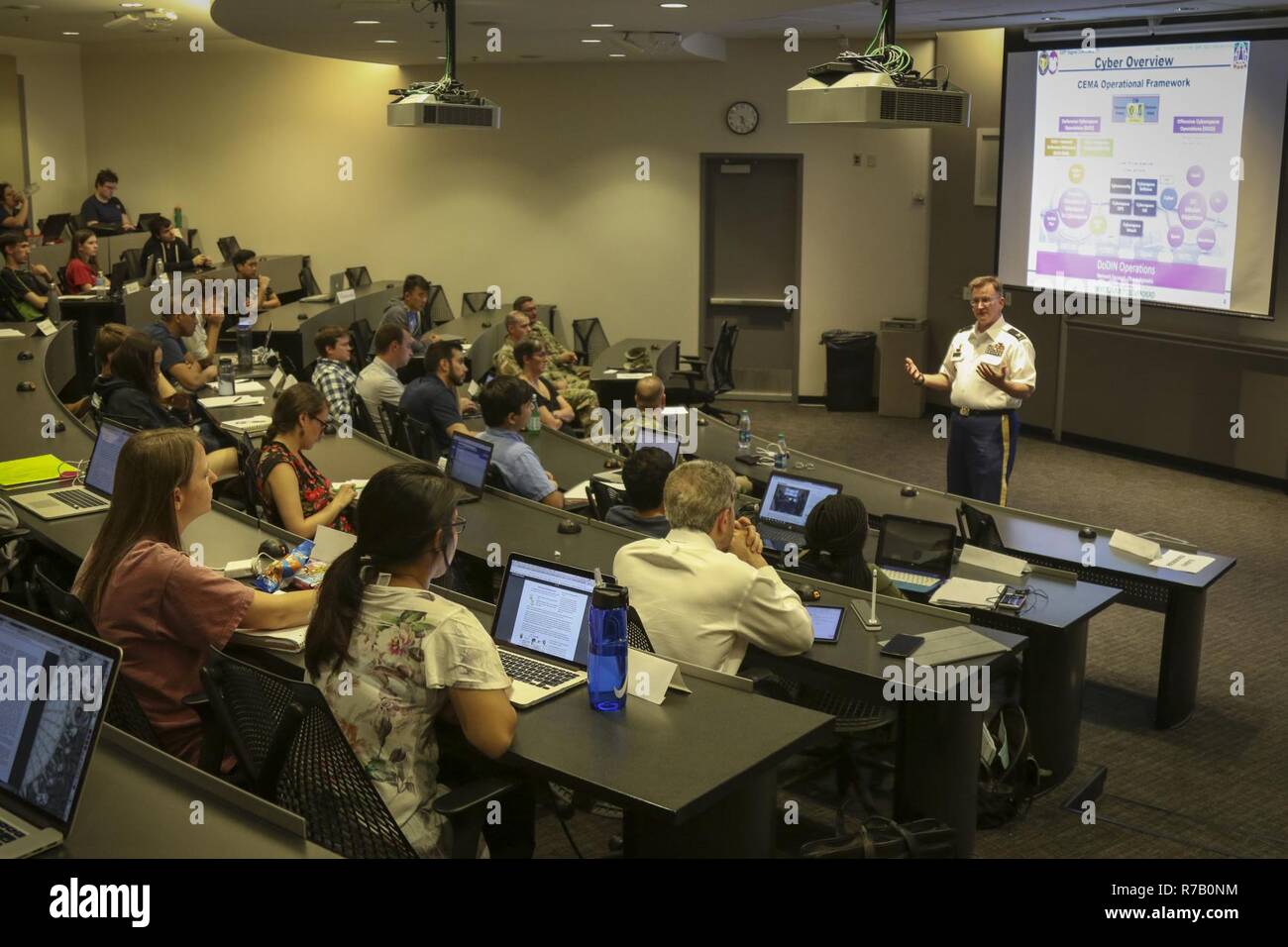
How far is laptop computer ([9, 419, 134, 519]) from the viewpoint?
15.9ft

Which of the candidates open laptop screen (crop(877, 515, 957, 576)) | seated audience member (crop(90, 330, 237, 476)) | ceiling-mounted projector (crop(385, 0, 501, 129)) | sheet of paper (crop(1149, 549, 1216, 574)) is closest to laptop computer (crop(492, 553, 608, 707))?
open laptop screen (crop(877, 515, 957, 576))

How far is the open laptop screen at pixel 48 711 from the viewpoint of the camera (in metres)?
2.25

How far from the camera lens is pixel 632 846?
3.02 m

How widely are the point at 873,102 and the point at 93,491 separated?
132 inches

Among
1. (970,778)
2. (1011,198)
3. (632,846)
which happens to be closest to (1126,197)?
(1011,198)

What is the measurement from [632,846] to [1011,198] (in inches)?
336

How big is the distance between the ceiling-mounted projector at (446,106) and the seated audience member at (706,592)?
170 inches

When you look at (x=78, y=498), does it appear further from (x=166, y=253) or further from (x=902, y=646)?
(x=166, y=253)

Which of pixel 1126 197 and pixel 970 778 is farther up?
pixel 1126 197

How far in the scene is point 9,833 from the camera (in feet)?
7.55

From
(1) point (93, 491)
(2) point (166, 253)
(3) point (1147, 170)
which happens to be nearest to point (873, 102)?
(1) point (93, 491)

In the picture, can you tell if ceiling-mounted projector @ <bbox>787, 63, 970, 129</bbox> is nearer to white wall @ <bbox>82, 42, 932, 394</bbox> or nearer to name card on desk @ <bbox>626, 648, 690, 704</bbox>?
name card on desk @ <bbox>626, 648, 690, 704</bbox>
